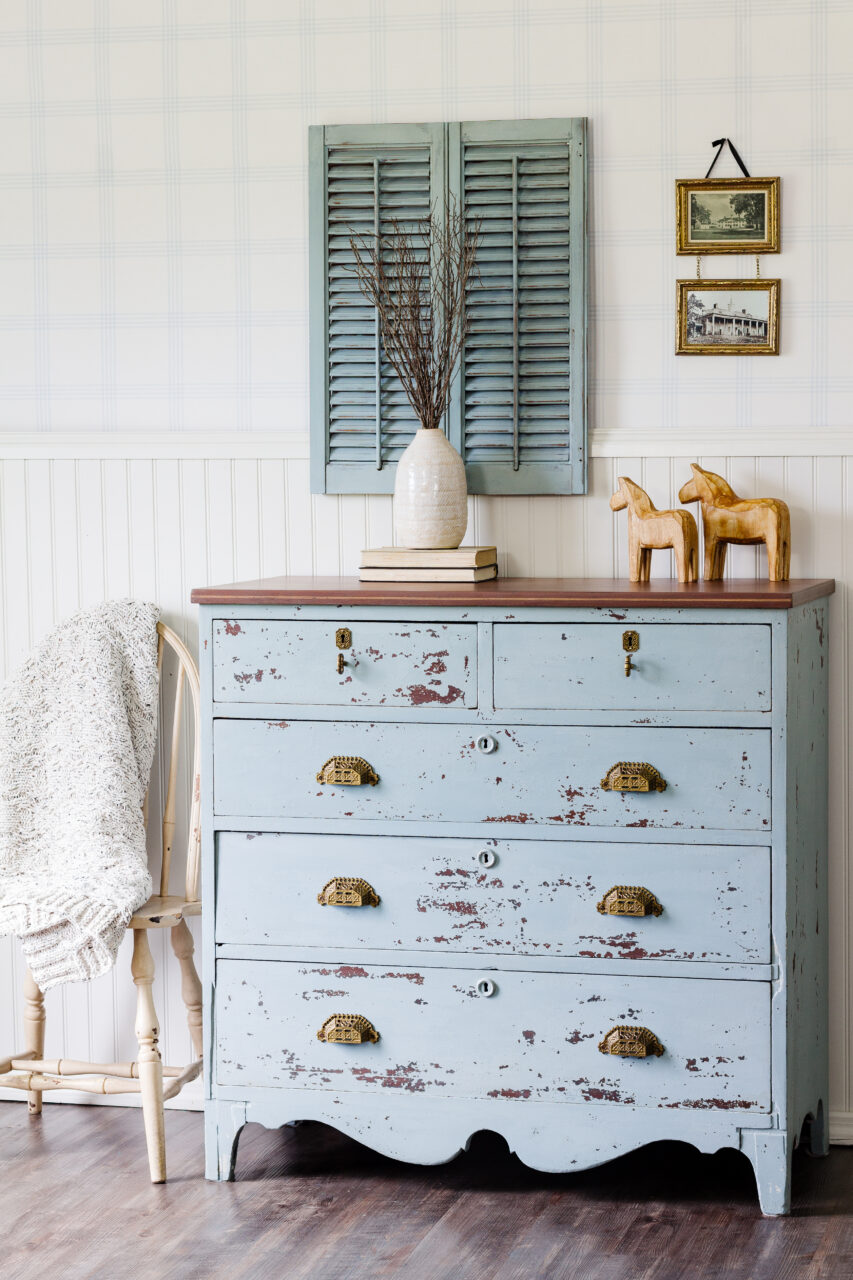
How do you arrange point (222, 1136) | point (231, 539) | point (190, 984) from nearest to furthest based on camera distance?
1. point (222, 1136)
2. point (190, 984)
3. point (231, 539)

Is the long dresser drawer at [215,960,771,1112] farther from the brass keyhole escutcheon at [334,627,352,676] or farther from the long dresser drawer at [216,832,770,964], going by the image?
the brass keyhole escutcheon at [334,627,352,676]

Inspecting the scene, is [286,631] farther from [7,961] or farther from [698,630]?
[7,961]

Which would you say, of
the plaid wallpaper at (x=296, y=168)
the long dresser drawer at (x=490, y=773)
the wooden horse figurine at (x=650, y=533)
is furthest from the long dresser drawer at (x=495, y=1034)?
the plaid wallpaper at (x=296, y=168)

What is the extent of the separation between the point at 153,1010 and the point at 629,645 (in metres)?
1.13

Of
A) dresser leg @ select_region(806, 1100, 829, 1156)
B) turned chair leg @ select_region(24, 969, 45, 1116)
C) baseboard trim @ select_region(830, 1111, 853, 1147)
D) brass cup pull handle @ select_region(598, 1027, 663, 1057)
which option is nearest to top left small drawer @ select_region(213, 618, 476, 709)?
brass cup pull handle @ select_region(598, 1027, 663, 1057)

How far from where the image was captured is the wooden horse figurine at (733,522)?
2.59 meters

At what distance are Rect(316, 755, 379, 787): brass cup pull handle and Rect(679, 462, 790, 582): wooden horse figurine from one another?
0.76 m

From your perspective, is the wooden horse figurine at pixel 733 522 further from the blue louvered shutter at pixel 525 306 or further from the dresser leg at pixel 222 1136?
the dresser leg at pixel 222 1136

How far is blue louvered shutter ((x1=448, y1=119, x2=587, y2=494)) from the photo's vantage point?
276cm

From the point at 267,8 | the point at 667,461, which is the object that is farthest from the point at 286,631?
the point at 267,8

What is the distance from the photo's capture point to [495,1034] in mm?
2393

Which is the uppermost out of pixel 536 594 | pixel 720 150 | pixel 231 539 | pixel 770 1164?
pixel 720 150

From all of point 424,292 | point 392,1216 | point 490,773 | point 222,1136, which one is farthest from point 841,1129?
point 424,292

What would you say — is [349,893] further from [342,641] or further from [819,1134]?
[819,1134]
